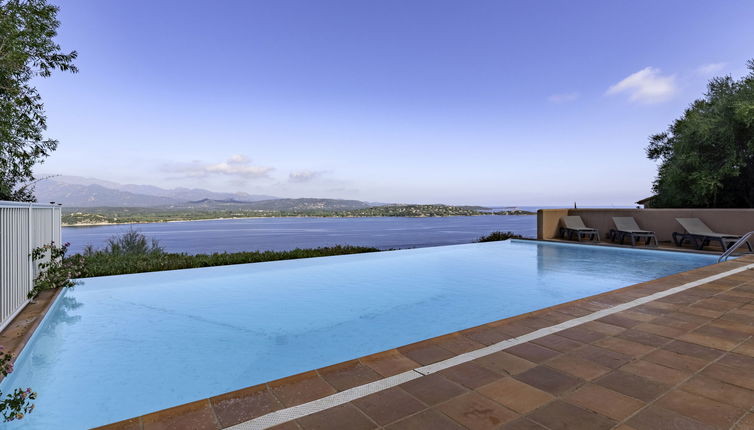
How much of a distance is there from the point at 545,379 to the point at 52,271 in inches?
264

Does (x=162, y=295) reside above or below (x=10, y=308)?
below

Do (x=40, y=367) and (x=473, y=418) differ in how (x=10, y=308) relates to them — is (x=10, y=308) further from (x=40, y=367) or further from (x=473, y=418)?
(x=473, y=418)

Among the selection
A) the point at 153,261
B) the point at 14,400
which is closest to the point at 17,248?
the point at 14,400

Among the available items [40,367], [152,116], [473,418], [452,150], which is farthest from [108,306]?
[452,150]

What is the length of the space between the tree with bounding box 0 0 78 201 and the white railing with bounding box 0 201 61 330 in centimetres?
297

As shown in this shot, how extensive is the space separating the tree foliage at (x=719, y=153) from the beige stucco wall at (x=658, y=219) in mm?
3731

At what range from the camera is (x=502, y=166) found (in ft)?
77.2

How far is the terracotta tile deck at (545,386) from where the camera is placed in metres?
1.67

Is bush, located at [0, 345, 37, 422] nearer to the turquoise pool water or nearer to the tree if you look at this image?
the turquoise pool water

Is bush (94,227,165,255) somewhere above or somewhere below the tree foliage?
below

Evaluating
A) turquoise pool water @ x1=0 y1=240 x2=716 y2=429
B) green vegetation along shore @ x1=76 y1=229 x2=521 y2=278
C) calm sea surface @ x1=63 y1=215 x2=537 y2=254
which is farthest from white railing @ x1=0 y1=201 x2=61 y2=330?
calm sea surface @ x1=63 y1=215 x2=537 y2=254

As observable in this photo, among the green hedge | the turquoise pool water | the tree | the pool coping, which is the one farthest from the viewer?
the green hedge

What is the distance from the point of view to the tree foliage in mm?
12102

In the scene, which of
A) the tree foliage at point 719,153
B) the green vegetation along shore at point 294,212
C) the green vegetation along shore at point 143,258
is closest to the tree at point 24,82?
the green vegetation along shore at point 143,258
